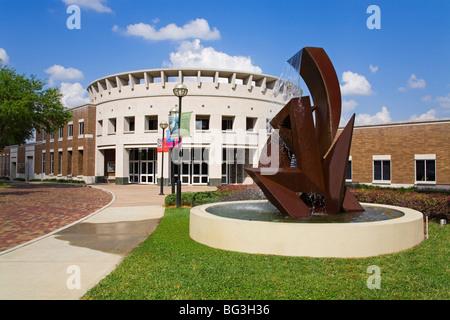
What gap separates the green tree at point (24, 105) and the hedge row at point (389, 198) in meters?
19.3

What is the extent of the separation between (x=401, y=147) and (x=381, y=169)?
2275 mm

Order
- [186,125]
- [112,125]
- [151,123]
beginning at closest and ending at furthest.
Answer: [186,125]
[151,123]
[112,125]

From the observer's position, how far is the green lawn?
421 cm

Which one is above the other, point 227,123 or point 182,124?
point 227,123

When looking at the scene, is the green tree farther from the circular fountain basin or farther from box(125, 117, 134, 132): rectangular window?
the circular fountain basin

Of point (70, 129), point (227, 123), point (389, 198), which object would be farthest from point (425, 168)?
point (70, 129)

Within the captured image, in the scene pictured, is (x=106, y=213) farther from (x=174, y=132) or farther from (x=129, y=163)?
(x=129, y=163)

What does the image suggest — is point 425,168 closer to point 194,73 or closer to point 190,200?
point 190,200

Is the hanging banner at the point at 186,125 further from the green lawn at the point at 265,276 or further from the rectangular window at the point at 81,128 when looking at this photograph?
the rectangular window at the point at 81,128

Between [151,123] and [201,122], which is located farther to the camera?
[151,123]

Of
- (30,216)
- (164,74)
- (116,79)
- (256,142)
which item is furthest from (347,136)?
(116,79)

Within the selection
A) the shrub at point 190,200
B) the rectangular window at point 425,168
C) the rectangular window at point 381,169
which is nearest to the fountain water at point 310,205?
the shrub at point 190,200

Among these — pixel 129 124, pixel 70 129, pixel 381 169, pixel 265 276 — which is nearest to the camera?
pixel 265 276

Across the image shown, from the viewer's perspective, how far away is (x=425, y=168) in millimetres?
23469
